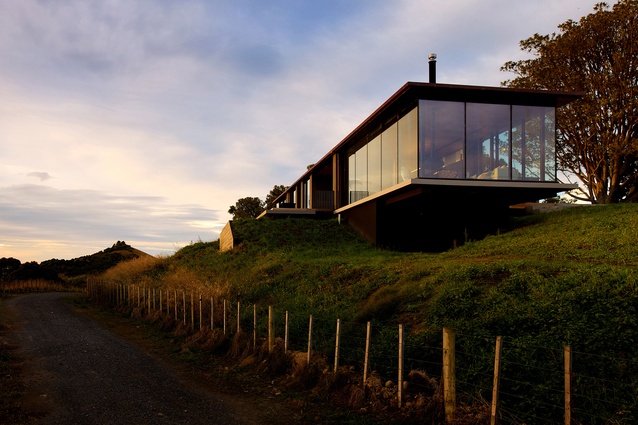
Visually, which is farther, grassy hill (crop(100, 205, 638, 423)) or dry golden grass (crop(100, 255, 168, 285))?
dry golden grass (crop(100, 255, 168, 285))

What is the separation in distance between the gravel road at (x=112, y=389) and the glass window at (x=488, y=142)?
14690mm

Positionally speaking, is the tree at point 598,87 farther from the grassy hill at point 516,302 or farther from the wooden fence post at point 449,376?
the wooden fence post at point 449,376

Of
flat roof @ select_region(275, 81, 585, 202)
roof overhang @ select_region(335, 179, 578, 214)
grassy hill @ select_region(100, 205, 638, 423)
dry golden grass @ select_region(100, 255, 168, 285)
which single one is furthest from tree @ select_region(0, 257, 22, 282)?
flat roof @ select_region(275, 81, 585, 202)

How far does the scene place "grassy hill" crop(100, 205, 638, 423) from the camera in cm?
679

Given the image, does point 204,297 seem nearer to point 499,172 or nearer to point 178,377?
point 178,377

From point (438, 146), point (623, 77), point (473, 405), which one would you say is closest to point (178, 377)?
point (473, 405)

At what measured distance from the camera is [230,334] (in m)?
13.8

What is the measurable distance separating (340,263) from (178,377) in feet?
27.6

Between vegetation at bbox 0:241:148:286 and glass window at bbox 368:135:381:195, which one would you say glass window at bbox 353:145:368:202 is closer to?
glass window at bbox 368:135:381:195

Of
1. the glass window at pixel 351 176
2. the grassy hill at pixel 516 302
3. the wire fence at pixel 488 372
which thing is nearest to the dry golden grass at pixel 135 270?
the grassy hill at pixel 516 302

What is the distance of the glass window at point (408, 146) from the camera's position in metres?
20.7

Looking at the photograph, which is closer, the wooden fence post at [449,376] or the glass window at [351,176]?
the wooden fence post at [449,376]

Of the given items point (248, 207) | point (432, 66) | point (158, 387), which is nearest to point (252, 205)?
point (248, 207)

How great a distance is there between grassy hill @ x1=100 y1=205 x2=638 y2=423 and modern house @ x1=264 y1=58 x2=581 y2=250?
2205 mm
